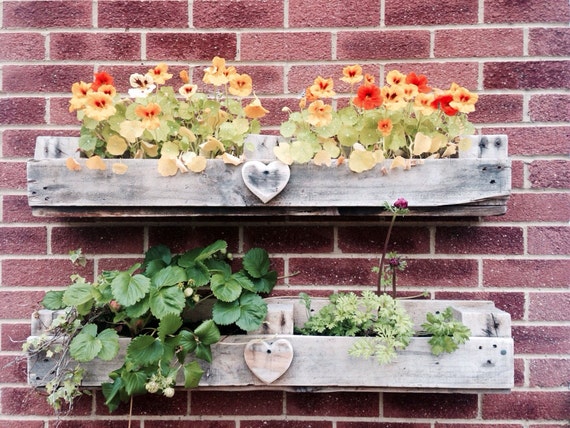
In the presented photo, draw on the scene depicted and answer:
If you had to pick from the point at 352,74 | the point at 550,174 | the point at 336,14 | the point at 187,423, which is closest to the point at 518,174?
the point at 550,174

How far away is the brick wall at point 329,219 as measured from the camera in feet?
4.88

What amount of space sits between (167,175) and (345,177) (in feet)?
1.33

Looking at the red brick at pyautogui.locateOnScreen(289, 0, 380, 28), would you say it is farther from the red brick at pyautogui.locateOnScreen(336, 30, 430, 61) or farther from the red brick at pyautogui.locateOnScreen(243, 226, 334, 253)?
the red brick at pyautogui.locateOnScreen(243, 226, 334, 253)

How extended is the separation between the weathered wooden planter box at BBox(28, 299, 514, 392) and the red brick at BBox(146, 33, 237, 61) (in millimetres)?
723

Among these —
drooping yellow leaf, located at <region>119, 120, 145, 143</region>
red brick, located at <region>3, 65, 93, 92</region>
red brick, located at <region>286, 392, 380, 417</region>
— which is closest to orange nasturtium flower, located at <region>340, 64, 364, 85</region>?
drooping yellow leaf, located at <region>119, 120, 145, 143</region>

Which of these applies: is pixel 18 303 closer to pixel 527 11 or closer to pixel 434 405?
pixel 434 405

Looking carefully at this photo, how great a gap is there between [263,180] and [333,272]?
0.38m

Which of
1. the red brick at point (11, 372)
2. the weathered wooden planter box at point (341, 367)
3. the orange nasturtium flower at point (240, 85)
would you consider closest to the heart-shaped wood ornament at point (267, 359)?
the weathered wooden planter box at point (341, 367)

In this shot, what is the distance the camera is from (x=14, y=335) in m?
1.50

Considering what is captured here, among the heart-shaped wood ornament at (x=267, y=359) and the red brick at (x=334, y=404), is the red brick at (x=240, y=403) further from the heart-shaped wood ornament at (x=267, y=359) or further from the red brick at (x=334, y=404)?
the heart-shaped wood ornament at (x=267, y=359)

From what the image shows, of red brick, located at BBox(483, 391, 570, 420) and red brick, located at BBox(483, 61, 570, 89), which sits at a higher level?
red brick, located at BBox(483, 61, 570, 89)

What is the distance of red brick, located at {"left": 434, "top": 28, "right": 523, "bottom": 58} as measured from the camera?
4.91ft

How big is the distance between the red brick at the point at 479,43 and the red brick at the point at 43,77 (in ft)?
3.14

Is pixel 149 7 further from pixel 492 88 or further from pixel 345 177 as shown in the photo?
pixel 492 88
